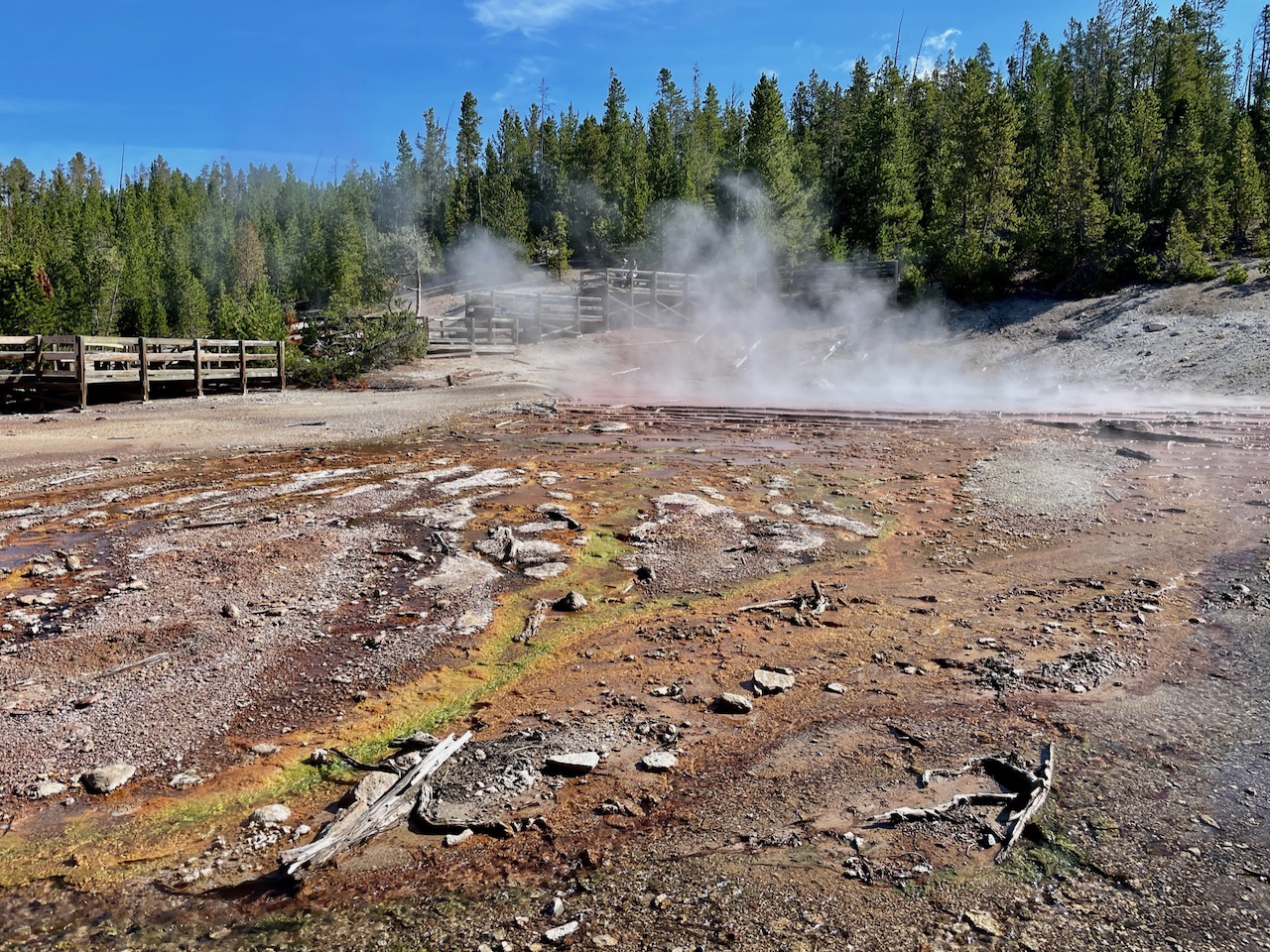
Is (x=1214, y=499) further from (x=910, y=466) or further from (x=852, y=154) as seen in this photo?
(x=852, y=154)

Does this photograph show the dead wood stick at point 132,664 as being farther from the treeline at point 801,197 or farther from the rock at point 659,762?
the treeline at point 801,197

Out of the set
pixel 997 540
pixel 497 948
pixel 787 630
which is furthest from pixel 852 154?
pixel 497 948

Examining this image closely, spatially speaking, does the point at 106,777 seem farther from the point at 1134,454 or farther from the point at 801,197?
the point at 801,197

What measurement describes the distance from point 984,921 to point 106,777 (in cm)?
371

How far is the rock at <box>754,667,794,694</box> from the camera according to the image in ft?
15.0

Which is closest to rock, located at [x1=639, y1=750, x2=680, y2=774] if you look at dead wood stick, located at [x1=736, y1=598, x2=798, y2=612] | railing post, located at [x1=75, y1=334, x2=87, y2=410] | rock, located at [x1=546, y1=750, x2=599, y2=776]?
rock, located at [x1=546, y1=750, x2=599, y2=776]

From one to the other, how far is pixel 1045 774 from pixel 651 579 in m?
3.44

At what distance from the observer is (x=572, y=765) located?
12.2 ft

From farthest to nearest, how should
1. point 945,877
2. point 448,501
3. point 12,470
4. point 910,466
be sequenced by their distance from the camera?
point 910,466, point 12,470, point 448,501, point 945,877

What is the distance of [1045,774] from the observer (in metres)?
3.62

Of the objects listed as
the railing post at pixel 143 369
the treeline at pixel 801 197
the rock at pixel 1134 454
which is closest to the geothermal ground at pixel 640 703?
the rock at pixel 1134 454

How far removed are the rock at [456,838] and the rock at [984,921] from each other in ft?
6.23

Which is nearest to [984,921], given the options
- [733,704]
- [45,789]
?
[733,704]

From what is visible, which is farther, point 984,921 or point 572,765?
point 572,765
